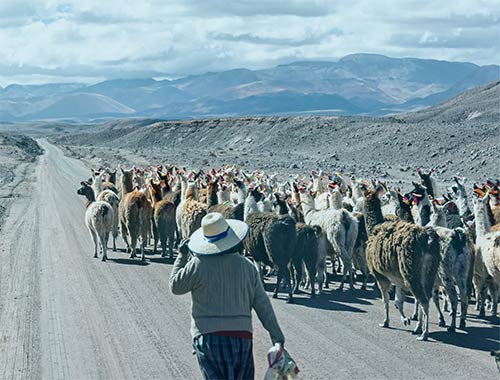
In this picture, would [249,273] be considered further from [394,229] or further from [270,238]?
[270,238]

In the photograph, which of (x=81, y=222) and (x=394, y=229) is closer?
(x=394, y=229)

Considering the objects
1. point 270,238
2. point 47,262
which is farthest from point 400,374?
point 47,262

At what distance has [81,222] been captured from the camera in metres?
23.7

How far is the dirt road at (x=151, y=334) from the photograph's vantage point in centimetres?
954

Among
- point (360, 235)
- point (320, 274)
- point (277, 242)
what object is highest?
point (360, 235)

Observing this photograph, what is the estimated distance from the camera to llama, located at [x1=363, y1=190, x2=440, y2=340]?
10.9 m

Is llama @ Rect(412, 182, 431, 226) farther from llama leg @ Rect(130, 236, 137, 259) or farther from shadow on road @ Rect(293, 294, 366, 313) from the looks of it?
llama leg @ Rect(130, 236, 137, 259)

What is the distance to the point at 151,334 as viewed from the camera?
11102 millimetres

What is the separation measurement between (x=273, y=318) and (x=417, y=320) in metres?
5.99

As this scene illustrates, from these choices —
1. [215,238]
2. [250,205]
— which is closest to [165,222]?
[250,205]

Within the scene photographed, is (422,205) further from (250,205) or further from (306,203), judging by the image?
(250,205)

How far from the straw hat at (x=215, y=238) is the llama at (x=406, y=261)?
504cm

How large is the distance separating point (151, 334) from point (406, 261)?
153 inches

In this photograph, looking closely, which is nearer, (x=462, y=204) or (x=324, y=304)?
(x=324, y=304)
